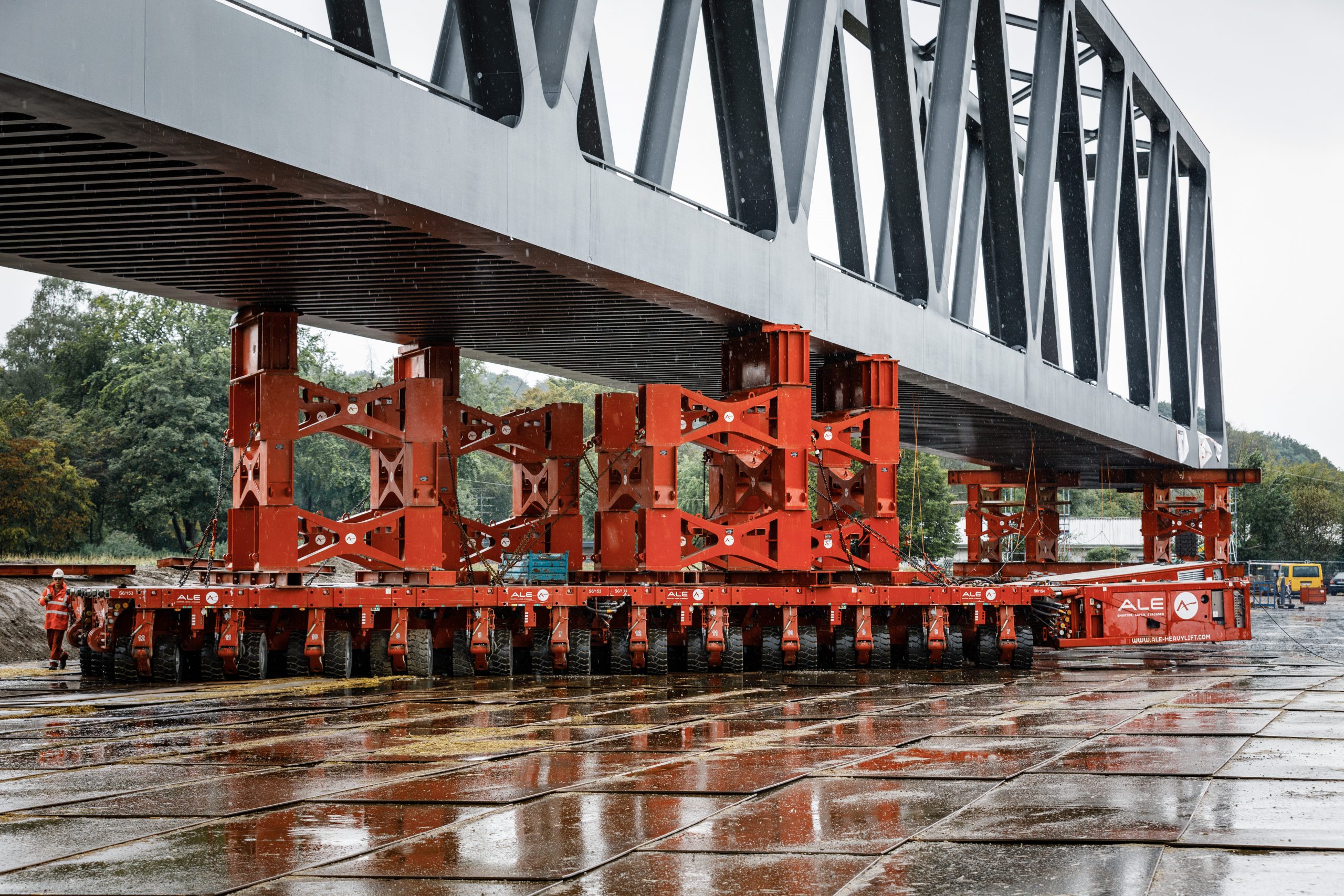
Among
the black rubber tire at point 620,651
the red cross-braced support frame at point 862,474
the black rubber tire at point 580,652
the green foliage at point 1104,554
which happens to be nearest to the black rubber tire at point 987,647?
the red cross-braced support frame at point 862,474

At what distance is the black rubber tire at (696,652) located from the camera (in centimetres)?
1977

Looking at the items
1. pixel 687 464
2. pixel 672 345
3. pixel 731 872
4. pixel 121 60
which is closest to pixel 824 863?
pixel 731 872

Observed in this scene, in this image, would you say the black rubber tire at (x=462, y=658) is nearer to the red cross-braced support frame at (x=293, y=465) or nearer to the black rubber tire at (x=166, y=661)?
the red cross-braced support frame at (x=293, y=465)

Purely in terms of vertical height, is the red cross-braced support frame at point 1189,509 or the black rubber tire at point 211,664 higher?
the red cross-braced support frame at point 1189,509

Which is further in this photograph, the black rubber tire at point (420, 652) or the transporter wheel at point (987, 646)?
the transporter wheel at point (987, 646)

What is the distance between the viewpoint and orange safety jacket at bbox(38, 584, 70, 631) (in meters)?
18.3

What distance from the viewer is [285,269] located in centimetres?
1841

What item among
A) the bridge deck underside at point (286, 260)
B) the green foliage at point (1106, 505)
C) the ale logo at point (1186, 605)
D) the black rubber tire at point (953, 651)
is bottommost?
the black rubber tire at point (953, 651)

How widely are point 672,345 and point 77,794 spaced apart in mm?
16542

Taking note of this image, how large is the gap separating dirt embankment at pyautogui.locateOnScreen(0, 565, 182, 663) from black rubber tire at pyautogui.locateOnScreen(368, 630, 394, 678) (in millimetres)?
6721

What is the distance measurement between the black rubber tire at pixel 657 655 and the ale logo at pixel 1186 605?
822cm

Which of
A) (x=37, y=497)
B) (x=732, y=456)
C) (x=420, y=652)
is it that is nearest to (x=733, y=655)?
(x=732, y=456)

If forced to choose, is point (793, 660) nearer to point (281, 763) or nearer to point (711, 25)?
point (711, 25)

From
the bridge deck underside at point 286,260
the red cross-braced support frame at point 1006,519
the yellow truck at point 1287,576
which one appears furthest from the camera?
the yellow truck at point 1287,576
